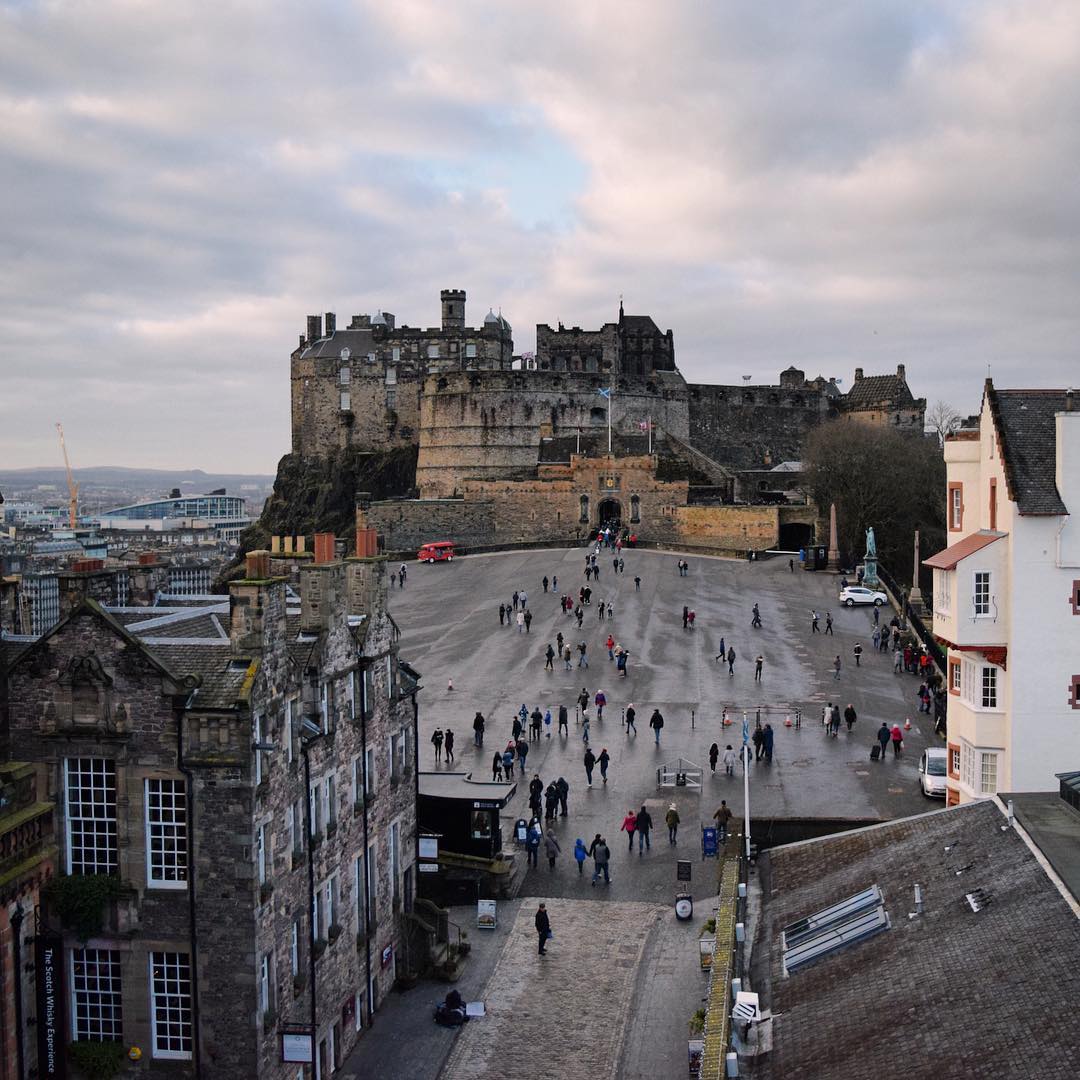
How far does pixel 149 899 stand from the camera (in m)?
14.4

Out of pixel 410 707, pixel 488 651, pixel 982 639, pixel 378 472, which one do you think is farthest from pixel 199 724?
pixel 378 472

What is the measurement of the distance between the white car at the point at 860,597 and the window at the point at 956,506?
2119cm

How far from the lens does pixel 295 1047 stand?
14.7 metres

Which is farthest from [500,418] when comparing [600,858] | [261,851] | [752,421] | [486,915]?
[261,851]

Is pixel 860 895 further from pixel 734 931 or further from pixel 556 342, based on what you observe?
pixel 556 342

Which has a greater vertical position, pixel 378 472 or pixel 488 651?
pixel 378 472

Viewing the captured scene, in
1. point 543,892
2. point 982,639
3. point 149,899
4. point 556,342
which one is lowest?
point 543,892

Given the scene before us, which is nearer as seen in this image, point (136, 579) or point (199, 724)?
point (199, 724)

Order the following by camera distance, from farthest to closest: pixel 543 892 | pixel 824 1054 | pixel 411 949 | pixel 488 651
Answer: pixel 488 651, pixel 543 892, pixel 411 949, pixel 824 1054

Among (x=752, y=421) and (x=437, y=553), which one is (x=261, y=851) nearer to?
(x=437, y=553)

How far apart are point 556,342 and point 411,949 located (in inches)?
2805

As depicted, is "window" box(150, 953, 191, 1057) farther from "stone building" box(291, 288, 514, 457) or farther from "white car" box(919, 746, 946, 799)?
"stone building" box(291, 288, 514, 457)

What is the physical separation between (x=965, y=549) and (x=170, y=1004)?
609 inches

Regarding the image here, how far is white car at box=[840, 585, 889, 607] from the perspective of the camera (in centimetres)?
4719
